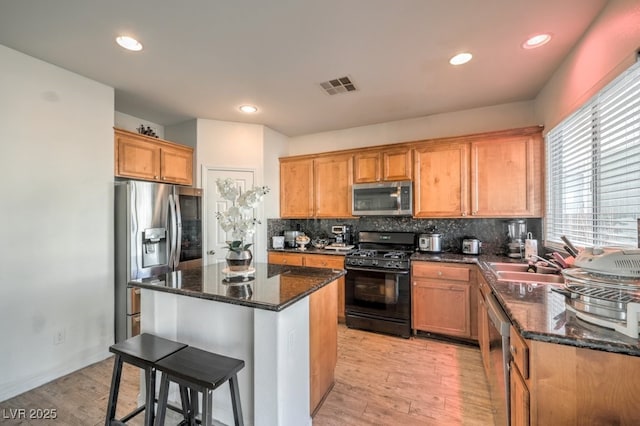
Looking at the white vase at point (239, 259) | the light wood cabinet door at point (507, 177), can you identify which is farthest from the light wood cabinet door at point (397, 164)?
the white vase at point (239, 259)

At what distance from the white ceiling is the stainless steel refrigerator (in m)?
1.09

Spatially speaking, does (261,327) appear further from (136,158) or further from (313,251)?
(136,158)

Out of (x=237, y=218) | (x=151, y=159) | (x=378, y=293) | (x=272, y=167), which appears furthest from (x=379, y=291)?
(x=151, y=159)

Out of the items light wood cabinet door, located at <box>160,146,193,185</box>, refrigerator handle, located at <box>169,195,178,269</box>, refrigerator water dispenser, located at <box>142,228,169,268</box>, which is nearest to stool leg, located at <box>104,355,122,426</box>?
refrigerator water dispenser, located at <box>142,228,169,268</box>

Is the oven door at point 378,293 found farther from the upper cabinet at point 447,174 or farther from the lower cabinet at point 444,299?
the upper cabinet at point 447,174

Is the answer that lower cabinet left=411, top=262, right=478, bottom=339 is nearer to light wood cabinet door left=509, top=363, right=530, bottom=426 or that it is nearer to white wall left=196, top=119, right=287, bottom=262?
light wood cabinet door left=509, top=363, right=530, bottom=426

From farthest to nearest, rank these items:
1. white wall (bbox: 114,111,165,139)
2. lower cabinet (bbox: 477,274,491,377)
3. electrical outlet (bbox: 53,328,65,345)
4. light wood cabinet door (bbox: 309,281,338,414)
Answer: white wall (bbox: 114,111,165,139) → electrical outlet (bbox: 53,328,65,345) → lower cabinet (bbox: 477,274,491,377) → light wood cabinet door (bbox: 309,281,338,414)

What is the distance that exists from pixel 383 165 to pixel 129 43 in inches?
113

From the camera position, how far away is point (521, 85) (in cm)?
281

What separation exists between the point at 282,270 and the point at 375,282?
1.47m

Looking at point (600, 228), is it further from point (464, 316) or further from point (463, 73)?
point (463, 73)

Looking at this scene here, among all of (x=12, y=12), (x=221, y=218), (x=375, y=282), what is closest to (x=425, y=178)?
(x=375, y=282)

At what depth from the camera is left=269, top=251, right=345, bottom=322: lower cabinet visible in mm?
3529

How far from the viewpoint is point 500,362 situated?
160 centimetres
